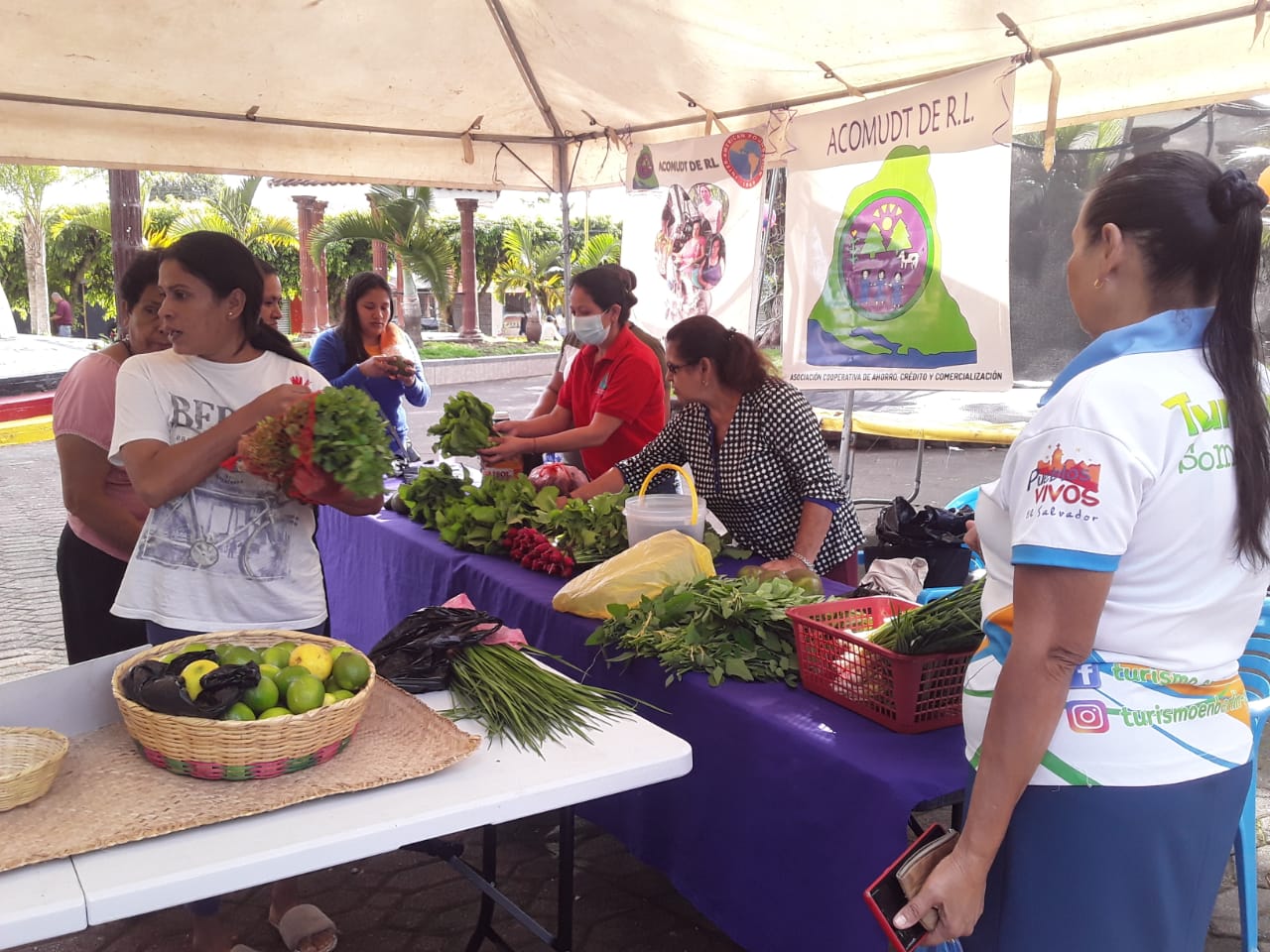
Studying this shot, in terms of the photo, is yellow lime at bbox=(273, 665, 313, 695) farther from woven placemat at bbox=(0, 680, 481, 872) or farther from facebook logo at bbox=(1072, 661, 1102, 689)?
facebook logo at bbox=(1072, 661, 1102, 689)

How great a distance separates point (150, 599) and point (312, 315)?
75.0 feet

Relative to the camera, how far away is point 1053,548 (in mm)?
1237

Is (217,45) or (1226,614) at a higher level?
(217,45)

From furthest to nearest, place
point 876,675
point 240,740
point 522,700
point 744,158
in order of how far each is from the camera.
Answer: point 744,158 → point 876,675 → point 522,700 → point 240,740

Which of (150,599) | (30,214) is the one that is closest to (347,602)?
(150,599)

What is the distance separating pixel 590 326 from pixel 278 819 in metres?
2.98

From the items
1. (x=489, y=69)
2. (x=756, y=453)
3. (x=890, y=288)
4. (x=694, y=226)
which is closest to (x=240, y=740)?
(x=756, y=453)

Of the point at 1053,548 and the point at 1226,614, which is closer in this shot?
the point at 1053,548

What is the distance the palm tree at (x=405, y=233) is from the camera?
2092 cm

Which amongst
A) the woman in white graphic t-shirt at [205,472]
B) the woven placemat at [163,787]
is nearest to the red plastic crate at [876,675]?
the woven placemat at [163,787]

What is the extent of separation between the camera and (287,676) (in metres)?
1.66

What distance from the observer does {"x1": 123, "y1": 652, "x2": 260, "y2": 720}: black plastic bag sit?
1.57m

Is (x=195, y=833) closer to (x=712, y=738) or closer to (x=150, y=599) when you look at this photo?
(x=150, y=599)

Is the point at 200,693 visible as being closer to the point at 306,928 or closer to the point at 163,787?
the point at 163,787
